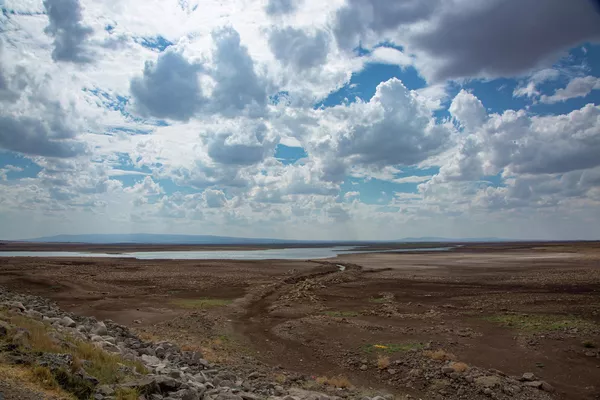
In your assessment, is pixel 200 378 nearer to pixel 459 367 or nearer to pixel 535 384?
pixel 459 367

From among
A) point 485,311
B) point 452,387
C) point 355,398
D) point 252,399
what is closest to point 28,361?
point 252,399

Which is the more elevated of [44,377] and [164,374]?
[44,377]

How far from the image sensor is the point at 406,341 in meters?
18.4

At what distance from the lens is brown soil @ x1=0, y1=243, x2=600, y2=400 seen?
15771 millimetres

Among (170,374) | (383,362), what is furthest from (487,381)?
(170,374)

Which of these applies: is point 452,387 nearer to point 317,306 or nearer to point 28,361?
point 28,361

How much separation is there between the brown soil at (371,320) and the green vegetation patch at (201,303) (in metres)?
0.29

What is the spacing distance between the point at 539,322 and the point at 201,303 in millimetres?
22273

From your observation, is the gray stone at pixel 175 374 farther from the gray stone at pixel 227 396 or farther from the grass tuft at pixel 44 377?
the grass tuft at pixel 44 377

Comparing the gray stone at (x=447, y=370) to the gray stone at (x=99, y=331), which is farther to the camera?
the gray stone at (x=99, y=331)

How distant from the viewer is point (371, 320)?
76.3ft

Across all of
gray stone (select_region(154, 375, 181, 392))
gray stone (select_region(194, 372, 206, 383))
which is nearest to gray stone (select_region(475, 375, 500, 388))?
gray stone (select_region(194, 372, 206, 383))

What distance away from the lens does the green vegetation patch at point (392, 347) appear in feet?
55.9

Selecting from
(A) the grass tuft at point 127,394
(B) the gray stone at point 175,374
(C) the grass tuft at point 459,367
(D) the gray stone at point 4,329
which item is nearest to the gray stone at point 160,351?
(B) the gray stone at point 175,374
